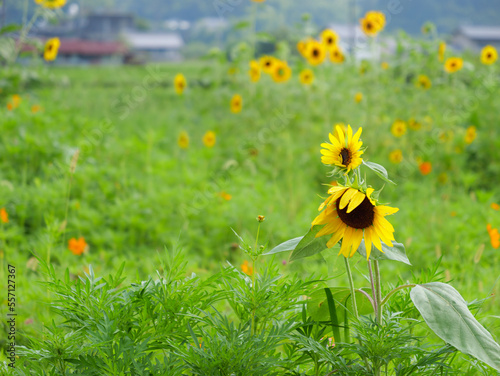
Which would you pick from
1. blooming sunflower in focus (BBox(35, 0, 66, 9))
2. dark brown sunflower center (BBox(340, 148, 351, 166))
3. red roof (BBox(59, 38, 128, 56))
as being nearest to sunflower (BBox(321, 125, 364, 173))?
dark brown sunflower center (BBox(340, 148, 351, 166))

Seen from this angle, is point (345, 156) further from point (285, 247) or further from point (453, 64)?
point (453, 64)

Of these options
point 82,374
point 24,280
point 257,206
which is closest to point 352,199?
point 82,374

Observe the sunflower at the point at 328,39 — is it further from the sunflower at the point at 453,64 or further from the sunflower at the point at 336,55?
the sunflower at the point at 453,64

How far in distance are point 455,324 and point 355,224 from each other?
0.22 metres

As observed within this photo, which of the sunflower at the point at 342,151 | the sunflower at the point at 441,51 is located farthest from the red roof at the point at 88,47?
the sunflower at the point at 342,151

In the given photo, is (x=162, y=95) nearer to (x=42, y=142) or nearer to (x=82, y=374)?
(x=42, y=142)

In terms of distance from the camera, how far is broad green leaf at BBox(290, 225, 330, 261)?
0.81 m

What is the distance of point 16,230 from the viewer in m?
1.98

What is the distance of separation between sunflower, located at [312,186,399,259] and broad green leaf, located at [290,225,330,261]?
0.05ft

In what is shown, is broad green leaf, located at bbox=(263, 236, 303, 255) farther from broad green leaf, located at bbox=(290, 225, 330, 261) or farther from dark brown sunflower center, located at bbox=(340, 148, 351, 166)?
dark brown sunflower center, located at bbox=(340, 148, 351, 166)

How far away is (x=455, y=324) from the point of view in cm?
75

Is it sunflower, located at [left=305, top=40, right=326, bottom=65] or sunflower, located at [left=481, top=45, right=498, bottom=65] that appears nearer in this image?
sunflower, located at [left=481, top=45, right=498, bottom=65]

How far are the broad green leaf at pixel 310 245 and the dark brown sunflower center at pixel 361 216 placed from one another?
5 cm

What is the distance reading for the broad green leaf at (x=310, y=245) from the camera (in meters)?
0.81
